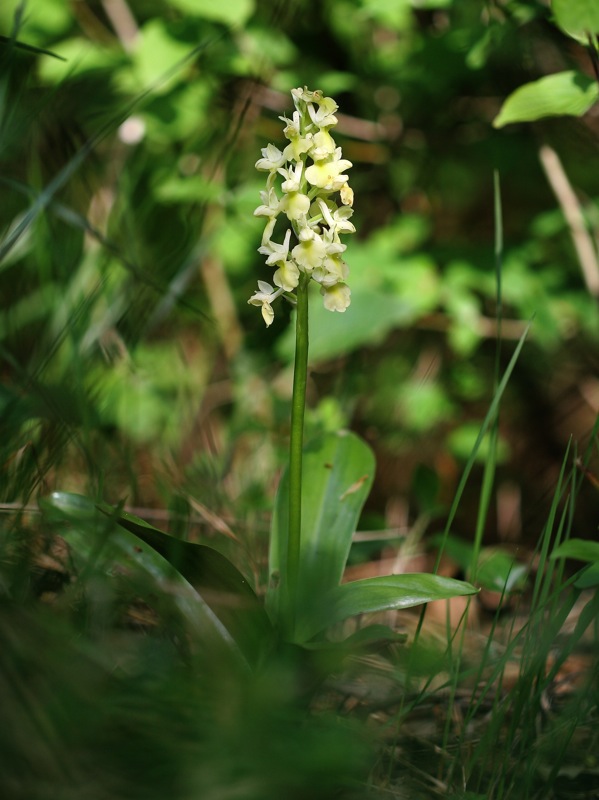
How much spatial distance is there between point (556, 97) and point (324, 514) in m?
0.75

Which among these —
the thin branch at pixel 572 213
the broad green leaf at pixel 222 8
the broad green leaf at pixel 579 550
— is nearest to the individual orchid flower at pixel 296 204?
the broad green leaf at pixel 579 550

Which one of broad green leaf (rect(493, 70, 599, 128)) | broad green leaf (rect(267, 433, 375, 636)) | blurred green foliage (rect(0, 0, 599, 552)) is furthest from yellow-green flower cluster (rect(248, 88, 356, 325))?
broad green leaf (rect(493, 70, 599, 128))

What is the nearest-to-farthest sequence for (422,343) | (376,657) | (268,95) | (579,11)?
(376,657) < (579,11) < (268,95) < (422,343)

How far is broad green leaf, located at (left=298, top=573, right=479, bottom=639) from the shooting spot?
80 cm

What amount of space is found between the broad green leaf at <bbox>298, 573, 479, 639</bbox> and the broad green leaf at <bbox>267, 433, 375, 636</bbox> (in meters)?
0.02

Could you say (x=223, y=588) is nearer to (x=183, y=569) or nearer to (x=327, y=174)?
(x=183, y=569)

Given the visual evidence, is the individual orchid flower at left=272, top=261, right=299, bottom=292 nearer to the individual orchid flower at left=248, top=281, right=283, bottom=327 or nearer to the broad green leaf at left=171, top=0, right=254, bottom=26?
the individual orchid flower at left=248, top=281, right=283, bottom=327

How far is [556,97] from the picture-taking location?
3.96 ft

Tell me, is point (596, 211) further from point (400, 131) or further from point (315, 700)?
point (315, 700)

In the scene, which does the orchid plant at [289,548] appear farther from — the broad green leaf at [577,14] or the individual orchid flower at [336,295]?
the broad green leaf at [577,14]

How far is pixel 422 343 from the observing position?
2.46m

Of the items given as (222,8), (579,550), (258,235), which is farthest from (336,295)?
→ (258,235)

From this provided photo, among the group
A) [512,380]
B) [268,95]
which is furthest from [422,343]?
[268,95]

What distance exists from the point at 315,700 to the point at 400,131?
5.95 ft
